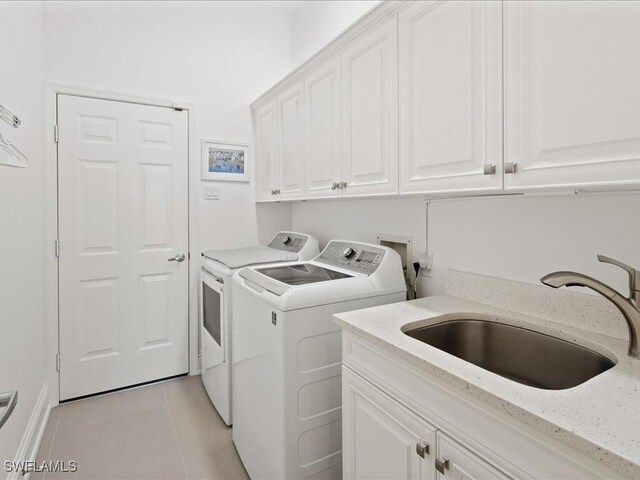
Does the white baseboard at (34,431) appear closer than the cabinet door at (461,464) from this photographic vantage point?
No

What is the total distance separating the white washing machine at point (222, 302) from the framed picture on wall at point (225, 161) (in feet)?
2.19

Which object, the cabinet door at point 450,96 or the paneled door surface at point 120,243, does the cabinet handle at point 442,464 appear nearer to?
the cabinet door at point 450,96

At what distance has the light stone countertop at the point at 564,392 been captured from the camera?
622 millimetres

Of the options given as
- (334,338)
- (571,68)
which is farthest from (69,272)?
(571,68)

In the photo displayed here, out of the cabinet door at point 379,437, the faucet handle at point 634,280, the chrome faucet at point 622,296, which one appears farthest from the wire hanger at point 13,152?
the faucet handle at point 634,280

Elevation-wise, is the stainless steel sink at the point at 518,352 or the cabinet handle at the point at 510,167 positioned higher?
the cabinet handle at the point at 510,167

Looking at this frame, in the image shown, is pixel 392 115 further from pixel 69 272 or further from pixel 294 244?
pixel 69 272

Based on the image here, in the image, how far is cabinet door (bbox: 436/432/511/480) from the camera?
811 millimetres

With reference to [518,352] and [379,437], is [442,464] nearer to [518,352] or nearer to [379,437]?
[379,437]

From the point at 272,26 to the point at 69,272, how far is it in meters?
2.54

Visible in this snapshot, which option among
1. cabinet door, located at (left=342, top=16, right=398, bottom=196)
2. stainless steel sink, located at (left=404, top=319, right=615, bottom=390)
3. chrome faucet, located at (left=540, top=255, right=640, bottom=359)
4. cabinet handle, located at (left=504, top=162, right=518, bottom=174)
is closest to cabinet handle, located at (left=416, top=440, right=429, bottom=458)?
stainless steel sink, located at (left=404, top=319, right=615, bottom=390)

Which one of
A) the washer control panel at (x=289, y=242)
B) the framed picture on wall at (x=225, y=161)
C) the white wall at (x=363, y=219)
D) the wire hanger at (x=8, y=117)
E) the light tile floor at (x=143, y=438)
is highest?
the framed picture on wall at (x=225, y=161)

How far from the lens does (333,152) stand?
1913 mm

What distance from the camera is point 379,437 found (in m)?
1.14
